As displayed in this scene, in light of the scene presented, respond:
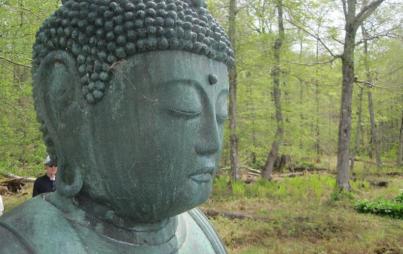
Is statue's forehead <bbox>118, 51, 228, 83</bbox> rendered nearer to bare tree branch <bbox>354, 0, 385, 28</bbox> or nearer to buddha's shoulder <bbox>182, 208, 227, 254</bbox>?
buddha's shoulder <bbox>182, 208, 227, 254</bbox>

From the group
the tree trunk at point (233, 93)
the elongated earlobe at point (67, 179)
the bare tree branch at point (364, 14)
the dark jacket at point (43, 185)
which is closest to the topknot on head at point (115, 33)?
the elongated earlobe at point (67, 179)

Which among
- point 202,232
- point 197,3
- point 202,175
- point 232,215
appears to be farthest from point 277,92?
point 202,175

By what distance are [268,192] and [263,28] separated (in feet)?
15.0

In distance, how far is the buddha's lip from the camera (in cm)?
140

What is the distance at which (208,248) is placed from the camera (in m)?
1.70

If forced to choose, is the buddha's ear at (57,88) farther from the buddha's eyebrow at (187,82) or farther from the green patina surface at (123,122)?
the buddha's eyebrow at (187,82)

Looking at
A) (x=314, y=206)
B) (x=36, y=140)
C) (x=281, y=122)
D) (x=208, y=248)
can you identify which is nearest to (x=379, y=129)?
(x=281, y=122)

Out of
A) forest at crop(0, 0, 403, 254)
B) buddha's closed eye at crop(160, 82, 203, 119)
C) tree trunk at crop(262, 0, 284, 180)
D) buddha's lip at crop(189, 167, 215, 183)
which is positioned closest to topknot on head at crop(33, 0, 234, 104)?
buddha's closed eye at crop(160, 82, 203, 119)

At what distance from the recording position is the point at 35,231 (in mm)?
1347

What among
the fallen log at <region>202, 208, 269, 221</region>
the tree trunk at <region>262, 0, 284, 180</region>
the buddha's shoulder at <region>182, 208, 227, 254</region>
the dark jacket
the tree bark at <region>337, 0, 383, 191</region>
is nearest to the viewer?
the buddha's shoulder at <region>182, 208, 227, 254</region>

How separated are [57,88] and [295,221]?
27.0 ft

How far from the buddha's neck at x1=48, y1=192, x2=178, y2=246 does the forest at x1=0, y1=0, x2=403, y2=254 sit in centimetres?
589

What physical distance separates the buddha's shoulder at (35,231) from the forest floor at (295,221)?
5903 mm

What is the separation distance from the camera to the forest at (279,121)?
728cm
